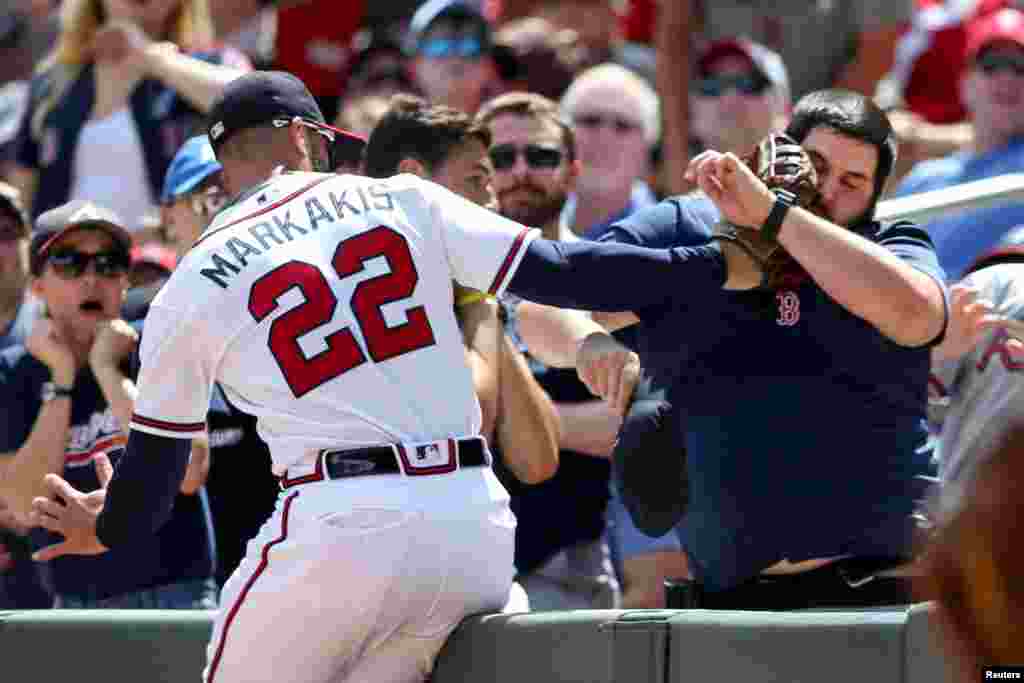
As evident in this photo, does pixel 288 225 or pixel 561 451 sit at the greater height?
pixel 288 225

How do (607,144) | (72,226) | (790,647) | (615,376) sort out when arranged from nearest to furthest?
(790,647) → (615,376) → (72,226) → (607,144)

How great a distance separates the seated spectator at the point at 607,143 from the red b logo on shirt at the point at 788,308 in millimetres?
2533

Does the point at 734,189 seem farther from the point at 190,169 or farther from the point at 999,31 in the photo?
the point at 999,31

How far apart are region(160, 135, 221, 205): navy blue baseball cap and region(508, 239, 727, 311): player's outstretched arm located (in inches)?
79.0

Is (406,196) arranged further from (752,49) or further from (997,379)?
Answer: (752,49)

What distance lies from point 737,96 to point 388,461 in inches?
164

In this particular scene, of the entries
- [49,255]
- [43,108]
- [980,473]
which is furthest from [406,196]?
[43,108]

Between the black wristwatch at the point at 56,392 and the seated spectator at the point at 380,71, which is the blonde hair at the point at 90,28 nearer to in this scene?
the seated spectator at the point at 380,71

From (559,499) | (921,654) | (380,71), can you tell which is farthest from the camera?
(380,71)

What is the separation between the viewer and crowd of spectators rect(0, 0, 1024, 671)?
5227 millimetres

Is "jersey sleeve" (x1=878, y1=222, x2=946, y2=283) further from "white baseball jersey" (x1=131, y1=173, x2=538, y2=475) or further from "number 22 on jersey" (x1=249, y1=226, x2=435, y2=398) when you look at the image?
"number 22 on jersey" (x1=249, y1=226, x2=435, y2=398)

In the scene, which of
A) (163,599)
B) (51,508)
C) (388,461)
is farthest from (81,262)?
(388,461)

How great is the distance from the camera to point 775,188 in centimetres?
423

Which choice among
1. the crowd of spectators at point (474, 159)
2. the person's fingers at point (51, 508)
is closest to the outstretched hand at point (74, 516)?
the person's fingers at point (51, 508)
